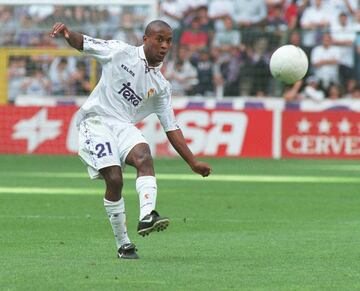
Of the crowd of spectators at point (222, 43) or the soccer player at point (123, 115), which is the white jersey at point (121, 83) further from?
the crowd of spectators at point (222, 43)

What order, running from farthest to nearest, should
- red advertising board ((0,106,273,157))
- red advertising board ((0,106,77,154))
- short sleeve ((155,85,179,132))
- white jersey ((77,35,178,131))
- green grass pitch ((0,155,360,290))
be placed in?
red advertising board ((0,106,77,154)) < red advertising board ((0,106,273,157)) < short sleeve ((155,85,179,132)) < white jersey ((77,35,178,131)) < green grass pitch ((0,155,360,290))

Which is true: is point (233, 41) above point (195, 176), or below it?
above

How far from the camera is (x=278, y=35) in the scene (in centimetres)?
2811

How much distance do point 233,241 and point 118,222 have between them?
6.23 ft

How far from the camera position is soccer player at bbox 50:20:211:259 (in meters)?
10.1

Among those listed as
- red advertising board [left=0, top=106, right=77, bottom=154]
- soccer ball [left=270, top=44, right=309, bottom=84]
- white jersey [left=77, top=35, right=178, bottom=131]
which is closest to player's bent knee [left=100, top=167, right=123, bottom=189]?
white jersey [left=77, top=35, right=178, bottom=131]

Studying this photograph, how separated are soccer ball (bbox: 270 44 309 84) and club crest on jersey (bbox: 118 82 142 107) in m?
2.04

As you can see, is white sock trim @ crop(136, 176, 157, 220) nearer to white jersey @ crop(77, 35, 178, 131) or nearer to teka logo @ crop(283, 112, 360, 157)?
white jersey @ crop(77, 35, 178, 131)

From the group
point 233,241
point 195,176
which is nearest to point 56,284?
point 233,241

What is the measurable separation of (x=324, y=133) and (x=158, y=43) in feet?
55.6

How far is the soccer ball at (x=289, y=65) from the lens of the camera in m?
11.9

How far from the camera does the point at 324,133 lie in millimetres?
26891

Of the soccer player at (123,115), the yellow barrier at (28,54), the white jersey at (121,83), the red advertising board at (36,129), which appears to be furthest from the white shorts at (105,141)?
the yellow barrier at (28,54)

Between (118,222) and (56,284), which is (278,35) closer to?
(118,222)
